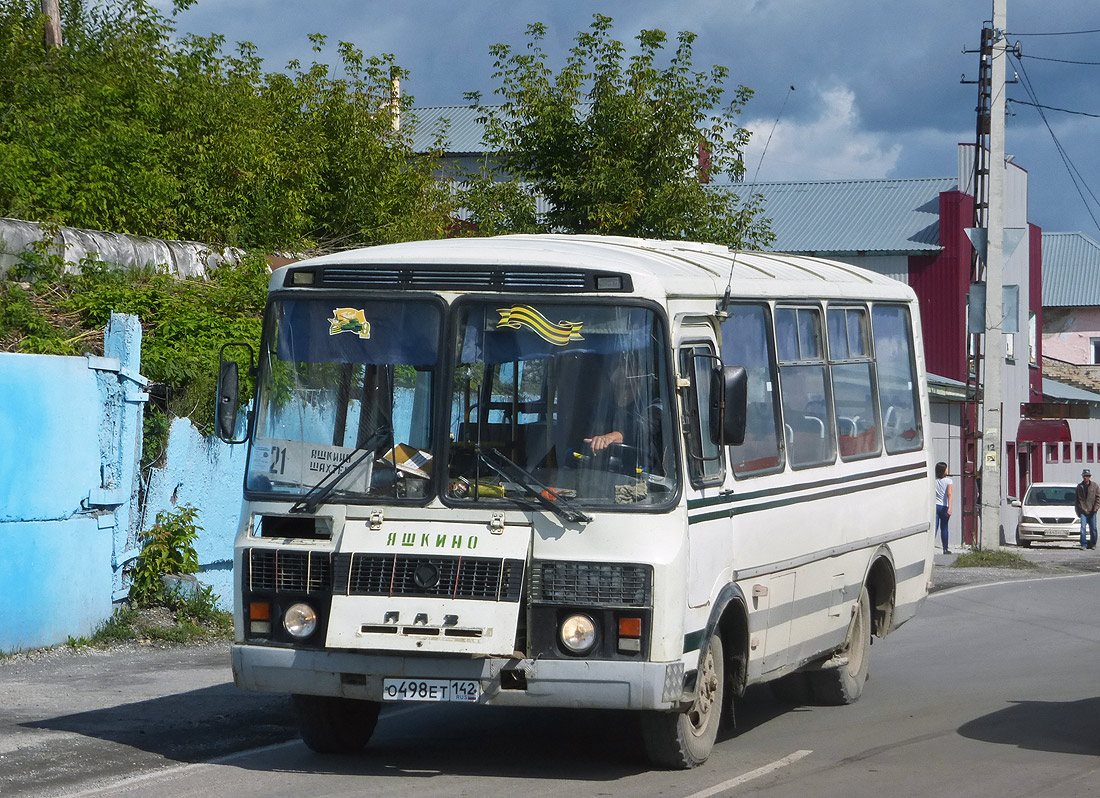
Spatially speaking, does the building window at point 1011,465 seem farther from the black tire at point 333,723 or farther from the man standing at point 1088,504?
the black tire at point 333,723

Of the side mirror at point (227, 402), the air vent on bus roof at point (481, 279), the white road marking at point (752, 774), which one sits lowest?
the white road marking at point (752, 774)

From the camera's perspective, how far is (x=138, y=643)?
1283 centimetres

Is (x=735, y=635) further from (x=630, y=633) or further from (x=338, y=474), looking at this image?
(x=338, y=474)

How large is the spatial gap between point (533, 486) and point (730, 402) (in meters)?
1.12

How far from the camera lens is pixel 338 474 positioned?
8.02 meters

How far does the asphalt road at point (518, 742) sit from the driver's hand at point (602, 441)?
1.74 m

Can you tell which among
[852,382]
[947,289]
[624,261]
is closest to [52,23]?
[852,382]

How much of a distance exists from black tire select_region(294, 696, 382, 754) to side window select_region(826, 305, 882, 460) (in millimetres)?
3763

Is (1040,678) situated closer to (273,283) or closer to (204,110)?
(273,283)

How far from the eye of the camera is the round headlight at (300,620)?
7910 millimetres

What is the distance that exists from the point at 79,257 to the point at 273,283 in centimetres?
914

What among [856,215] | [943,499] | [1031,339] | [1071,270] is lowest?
[943,499]

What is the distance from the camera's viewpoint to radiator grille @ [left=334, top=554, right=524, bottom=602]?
7.62 metres

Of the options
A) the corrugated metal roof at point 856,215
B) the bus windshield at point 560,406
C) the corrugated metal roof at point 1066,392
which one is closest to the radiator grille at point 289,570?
the bus windshield at point 560,406
